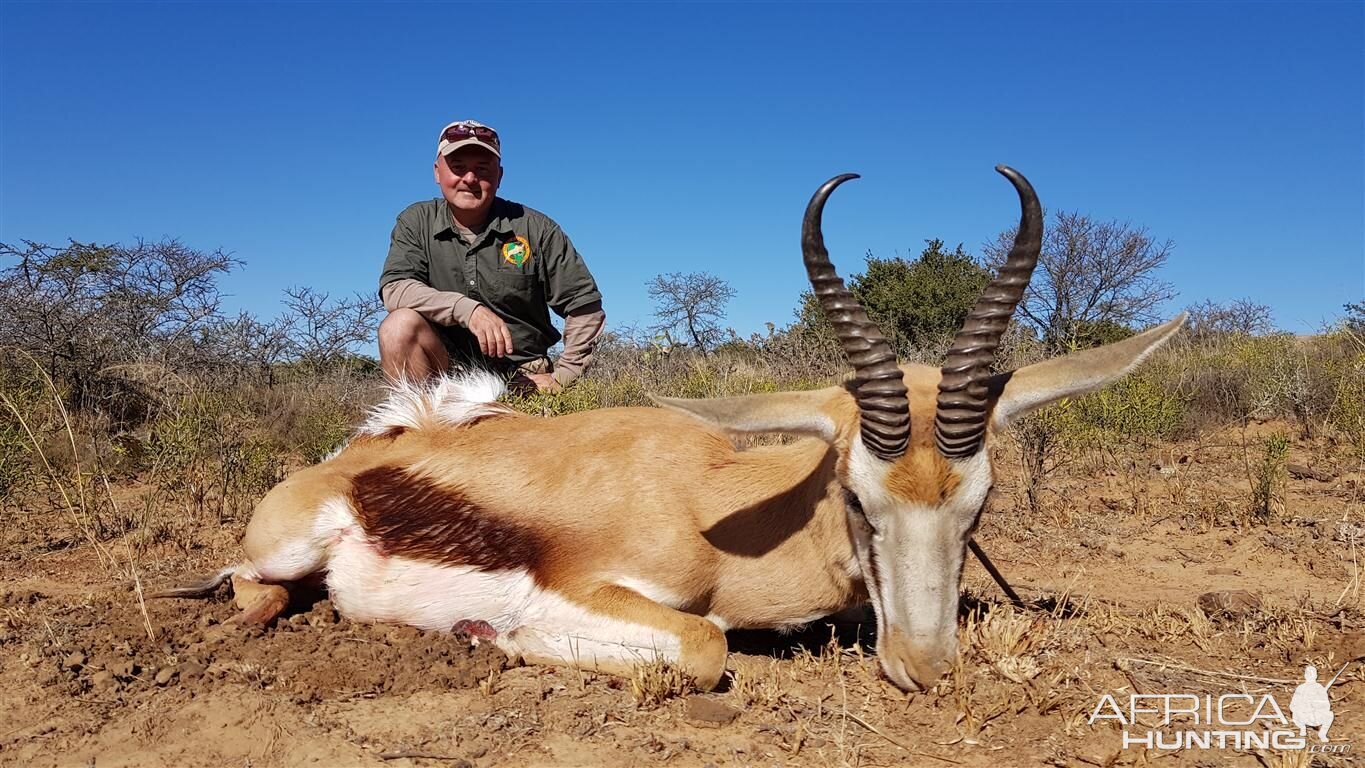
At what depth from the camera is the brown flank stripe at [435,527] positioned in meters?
4.36

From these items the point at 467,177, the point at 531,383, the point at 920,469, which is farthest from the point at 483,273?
the point at 920,469

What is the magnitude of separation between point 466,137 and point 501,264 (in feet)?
3.70

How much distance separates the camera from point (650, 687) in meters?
3.55

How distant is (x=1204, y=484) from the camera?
794cm

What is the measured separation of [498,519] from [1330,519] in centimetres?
645

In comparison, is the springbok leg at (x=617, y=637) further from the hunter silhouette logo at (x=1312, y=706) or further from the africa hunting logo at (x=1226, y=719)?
the hunter silhouette logo at (x=1312, y=706)

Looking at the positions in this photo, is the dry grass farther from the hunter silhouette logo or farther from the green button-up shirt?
the green button-up shirt

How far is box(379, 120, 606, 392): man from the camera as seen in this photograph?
7.21 metres

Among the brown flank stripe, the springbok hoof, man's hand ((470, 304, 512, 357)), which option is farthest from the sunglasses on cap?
the springbok hoof

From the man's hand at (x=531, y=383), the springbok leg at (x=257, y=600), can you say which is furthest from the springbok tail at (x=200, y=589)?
the man's hand at (x=531, y=383)

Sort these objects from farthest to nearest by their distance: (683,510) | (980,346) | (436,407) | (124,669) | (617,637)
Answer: (436,407) < (683,510) < (617,637) < (124,669) < (980,346)

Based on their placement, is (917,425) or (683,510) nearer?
(917,425)

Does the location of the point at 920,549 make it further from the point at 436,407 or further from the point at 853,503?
the point at 436,407

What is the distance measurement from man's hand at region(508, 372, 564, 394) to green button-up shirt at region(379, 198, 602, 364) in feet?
1.00
